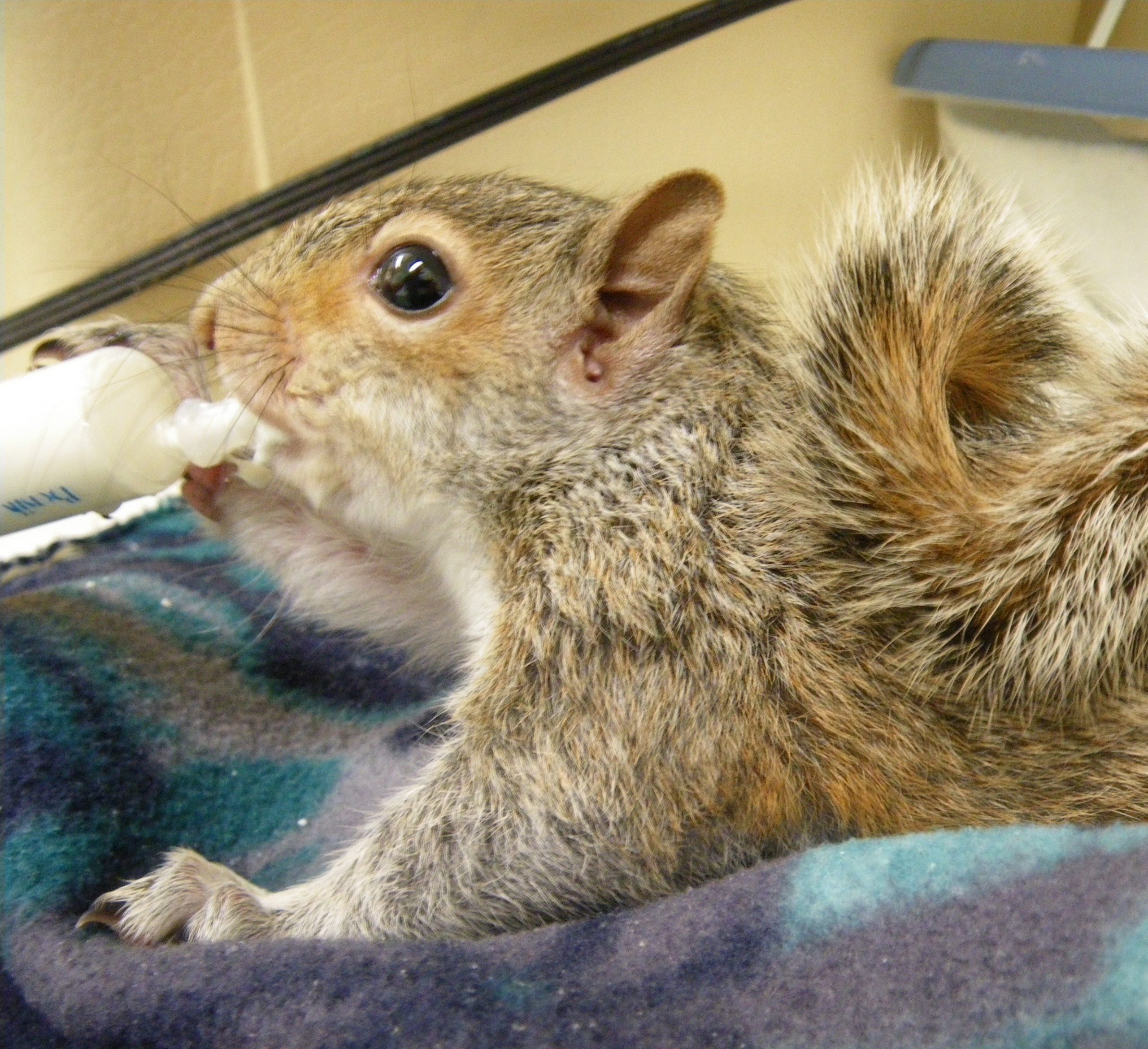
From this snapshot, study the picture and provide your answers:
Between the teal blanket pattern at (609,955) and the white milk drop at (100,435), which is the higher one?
the white milk drop at (100,435)

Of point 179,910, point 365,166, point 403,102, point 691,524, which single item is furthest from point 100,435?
point 403,102

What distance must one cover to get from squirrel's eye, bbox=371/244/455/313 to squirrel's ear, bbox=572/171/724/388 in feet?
0.47

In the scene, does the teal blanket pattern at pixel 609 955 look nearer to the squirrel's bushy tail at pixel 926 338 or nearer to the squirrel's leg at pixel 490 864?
the squirrel's leg at pixel 490 864

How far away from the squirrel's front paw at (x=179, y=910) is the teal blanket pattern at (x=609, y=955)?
2 cm

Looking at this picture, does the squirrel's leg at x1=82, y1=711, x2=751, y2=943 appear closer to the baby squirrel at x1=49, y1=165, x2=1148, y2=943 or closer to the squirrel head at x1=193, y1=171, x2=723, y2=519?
the baby squirrel at x1=49, y1=165, x2=1148, y2=943

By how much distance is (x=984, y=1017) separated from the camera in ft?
2.12

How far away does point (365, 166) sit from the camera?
1.48m

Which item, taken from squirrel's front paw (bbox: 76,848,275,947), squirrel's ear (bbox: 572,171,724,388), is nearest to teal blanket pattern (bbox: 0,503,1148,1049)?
squirrel's front paw (bbox: 76,848,275,947)

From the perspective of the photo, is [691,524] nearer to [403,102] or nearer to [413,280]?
[413,280]

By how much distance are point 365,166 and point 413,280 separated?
62 cm

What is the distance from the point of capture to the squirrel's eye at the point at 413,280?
0.95 meters

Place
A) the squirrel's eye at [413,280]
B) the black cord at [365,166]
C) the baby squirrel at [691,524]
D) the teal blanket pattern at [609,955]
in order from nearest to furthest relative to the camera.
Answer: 1. the teal blanket pattern at [609,955]
2. the baby squirrel at [691,524]
3. the squirrel's eye at [413,280]
4. the black cord at [365,166]

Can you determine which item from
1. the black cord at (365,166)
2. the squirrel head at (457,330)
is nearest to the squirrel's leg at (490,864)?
the squirrel head at (457,330)

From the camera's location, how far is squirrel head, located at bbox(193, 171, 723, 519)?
95 cm
